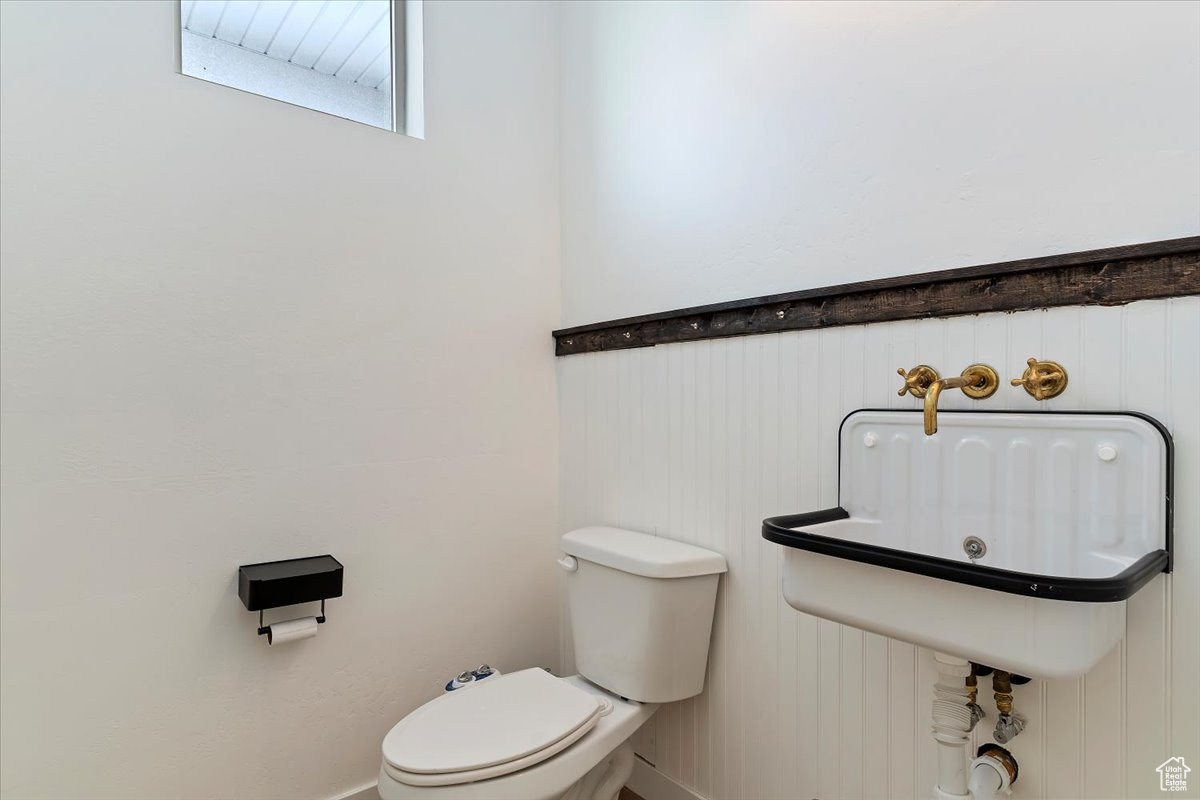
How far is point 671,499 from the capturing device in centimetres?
173

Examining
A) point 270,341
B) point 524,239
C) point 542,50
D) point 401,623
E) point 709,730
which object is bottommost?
point 709,730

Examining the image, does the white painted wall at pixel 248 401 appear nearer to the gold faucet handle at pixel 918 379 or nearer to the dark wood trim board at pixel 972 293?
the dark wood trim board at pixel 972 293

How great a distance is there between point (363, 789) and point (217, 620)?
0.62m

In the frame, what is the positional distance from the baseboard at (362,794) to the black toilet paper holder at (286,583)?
493mm

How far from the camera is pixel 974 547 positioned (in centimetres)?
113

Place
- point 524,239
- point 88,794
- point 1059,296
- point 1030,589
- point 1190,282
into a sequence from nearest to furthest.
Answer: point 1030,589 < point 1190,282 < point 1059,296 < point 88,794 < point 524,239

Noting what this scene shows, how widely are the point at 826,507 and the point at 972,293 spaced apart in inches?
19.8

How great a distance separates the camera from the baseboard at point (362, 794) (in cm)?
171

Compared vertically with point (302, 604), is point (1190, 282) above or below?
above

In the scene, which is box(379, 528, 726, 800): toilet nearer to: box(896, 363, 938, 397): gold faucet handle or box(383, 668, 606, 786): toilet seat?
box(383, 668, 606, 786): toilet seat

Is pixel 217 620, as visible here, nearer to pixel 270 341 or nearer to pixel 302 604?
pixel 302 604

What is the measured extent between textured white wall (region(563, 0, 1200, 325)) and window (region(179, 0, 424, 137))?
0.54 m

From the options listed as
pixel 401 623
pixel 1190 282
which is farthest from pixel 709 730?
pixel 1190 282

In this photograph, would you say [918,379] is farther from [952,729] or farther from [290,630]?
[290,630]
